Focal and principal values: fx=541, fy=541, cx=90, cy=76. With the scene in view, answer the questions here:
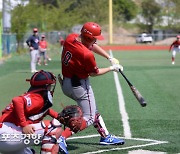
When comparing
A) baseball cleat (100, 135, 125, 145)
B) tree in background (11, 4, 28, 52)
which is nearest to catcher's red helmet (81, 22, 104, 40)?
baseball cleat (100, 135, 125, 145)

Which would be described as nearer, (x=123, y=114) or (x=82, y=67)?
(x=82, y=67)

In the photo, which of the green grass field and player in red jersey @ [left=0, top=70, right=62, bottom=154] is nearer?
player in red jersey @ [left=0, top=70, right=62, bottom=154]

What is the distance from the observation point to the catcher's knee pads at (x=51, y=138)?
624 centimetres

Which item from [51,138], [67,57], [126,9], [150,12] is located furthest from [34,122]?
[126,9]

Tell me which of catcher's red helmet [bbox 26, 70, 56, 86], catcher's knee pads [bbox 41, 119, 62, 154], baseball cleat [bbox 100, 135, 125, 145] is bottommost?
baseball cleat [bbox 100, 135, 125, 145]

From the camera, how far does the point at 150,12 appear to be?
9444 cm

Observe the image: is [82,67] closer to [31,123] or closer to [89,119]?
[89,119]

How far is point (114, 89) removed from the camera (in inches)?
723

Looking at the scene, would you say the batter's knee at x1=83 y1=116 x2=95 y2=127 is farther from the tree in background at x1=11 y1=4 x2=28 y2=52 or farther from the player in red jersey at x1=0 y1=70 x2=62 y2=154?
the tree in background at x1=11 y1=4 x2=28 y2=52

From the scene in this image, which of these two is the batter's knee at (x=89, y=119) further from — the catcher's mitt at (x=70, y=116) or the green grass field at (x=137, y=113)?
the catcher's mitt at (x=70, y=116)

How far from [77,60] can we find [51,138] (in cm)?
213

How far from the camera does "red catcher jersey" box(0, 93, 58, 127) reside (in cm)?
639

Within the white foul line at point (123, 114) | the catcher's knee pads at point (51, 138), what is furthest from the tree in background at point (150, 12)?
the catcher's knee pads at point (51, 138)

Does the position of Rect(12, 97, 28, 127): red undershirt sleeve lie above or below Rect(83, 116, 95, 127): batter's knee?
above
